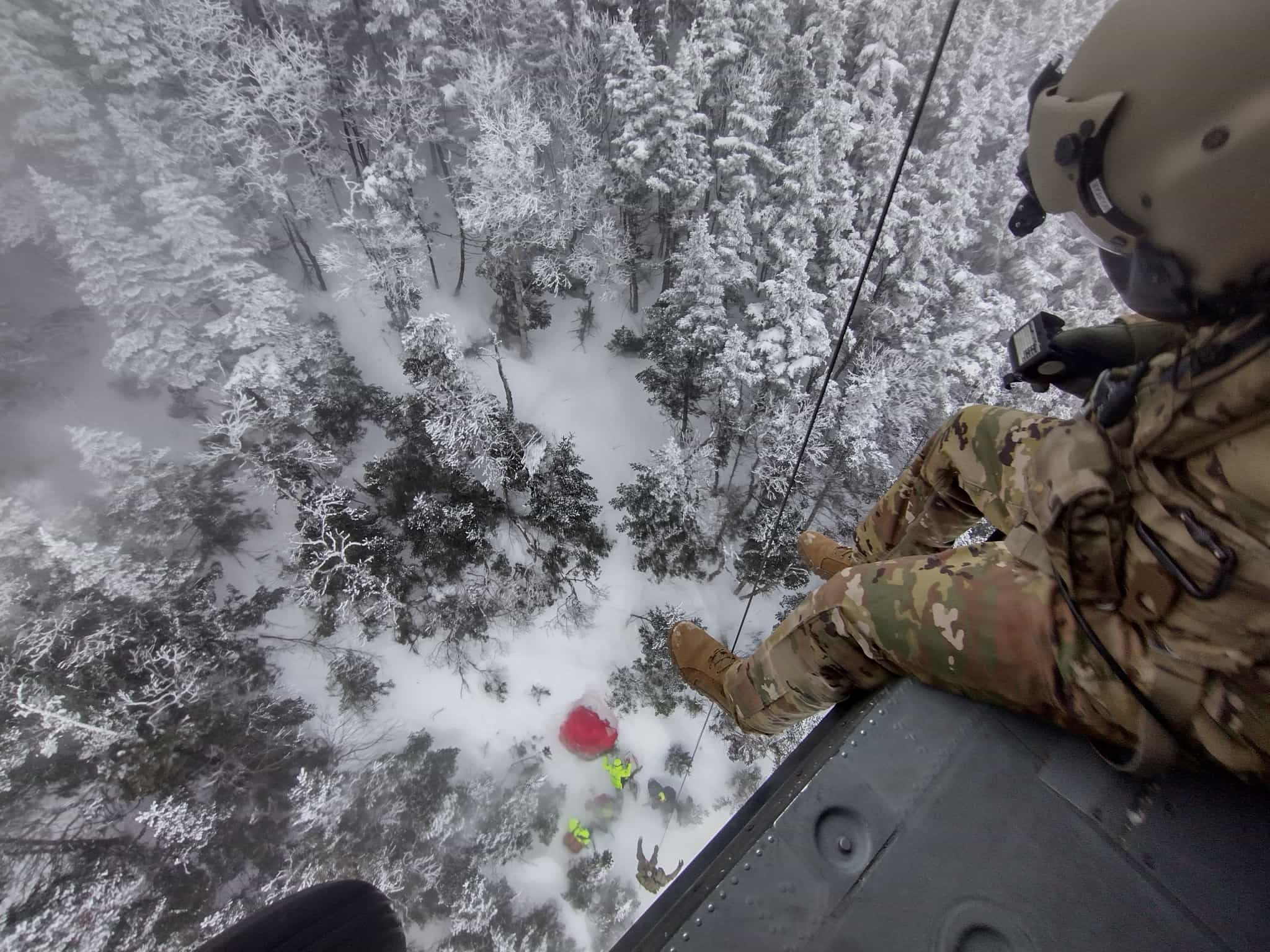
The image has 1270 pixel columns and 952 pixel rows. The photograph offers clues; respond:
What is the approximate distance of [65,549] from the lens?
1252cm

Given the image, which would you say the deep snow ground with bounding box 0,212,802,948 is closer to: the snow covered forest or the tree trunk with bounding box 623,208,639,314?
the snow covered forest

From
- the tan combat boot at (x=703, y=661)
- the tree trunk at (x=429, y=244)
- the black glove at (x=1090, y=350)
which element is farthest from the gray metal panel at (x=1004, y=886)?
the tree trunk at (x=429, y=244)

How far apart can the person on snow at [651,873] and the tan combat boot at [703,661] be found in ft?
36.5

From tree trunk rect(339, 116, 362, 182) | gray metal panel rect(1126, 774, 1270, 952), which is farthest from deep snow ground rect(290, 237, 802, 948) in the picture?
gray metal panel rect(1126, 774, 1270, 952)

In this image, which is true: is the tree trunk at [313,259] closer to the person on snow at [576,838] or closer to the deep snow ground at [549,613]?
the deep snow ground at [549,613]

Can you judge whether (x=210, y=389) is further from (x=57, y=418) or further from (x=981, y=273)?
(x=981, y=273)

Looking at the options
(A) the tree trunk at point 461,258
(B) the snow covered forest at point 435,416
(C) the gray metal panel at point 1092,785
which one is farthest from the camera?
(A) the tree trunk at point 461,258

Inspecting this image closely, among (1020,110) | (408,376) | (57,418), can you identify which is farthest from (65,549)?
(1020,110)

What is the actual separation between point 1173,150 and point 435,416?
596 inches

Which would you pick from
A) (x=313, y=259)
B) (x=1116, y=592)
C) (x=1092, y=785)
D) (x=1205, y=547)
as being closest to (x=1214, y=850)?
(x=1092, y=785)

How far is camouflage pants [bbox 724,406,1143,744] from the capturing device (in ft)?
4.99

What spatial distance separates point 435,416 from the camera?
14.7 m

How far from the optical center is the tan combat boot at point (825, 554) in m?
4.19

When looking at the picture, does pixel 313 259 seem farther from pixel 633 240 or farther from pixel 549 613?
pixel 549 613
